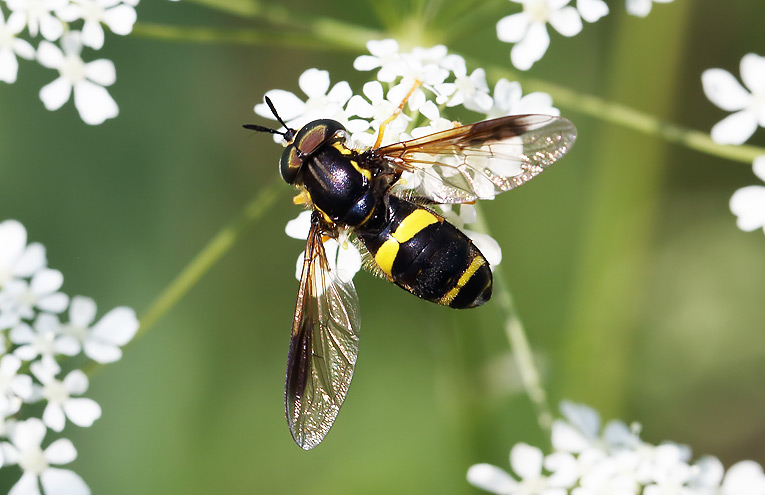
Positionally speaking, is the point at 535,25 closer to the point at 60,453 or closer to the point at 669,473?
the point at 669,473

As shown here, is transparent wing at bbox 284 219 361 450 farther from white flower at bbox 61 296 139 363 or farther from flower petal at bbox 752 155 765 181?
flower petal at bbox 752 155 765 181

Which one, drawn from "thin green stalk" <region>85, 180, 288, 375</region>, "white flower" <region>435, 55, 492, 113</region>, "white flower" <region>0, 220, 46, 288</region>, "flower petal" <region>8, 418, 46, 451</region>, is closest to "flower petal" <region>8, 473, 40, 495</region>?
"flower petal" <region>8, 418, 46, 451</region>

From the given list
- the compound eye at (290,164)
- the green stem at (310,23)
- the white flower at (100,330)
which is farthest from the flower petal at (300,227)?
the green stem at (310,23)

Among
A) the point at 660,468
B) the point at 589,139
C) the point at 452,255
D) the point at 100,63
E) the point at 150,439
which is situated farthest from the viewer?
the point at 589,139

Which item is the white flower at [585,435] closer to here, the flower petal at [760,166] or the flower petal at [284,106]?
the flower petal at [760,166]

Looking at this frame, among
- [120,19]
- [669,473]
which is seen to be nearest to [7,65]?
[120,19]

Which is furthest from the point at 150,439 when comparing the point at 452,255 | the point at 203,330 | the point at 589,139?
the point at 589,139

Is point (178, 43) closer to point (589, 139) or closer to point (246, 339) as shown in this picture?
point (246, 339)
